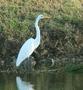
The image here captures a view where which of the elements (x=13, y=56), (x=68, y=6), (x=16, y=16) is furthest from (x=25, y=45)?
(x=68, y=6)

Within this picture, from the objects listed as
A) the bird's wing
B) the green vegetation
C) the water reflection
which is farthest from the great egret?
the water reflection

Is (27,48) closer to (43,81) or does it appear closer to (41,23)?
(43,81)

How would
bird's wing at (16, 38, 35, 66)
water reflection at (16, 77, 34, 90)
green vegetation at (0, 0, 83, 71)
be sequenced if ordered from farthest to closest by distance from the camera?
green vegetation at (0, 0, 83, 71) → bird's wing at (16, 38, 35, 66) → water reflection at (16, 77, 34, 90)

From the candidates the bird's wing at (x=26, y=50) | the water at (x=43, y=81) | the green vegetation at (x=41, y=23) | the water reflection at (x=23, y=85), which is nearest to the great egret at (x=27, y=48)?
the bird's wing at (x=26, y=50)

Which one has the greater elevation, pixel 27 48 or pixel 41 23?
pixel 41 23

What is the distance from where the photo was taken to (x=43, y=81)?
15.3 m

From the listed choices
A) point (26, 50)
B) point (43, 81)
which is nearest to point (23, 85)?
point (43, 81)

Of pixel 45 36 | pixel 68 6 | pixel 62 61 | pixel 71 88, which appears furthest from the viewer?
pixel 68 6

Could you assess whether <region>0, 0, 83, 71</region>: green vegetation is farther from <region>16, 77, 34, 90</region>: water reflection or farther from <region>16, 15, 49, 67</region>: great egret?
<region>16, 77, 34, 90</region>: water reflection

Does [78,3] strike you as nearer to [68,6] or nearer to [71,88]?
[68,6]

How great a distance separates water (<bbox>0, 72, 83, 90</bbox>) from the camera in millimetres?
14359

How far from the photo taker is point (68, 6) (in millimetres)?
22953

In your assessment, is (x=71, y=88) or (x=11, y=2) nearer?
(x=71, y=88)

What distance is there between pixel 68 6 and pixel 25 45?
18.0 feet
